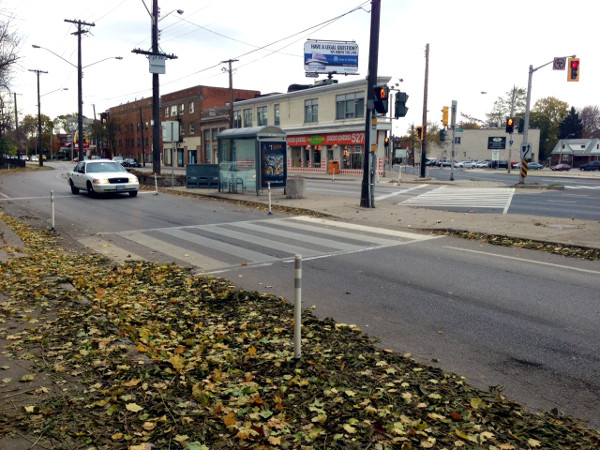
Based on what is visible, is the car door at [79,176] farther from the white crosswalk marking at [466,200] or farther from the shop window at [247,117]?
the shop window at [247,117]

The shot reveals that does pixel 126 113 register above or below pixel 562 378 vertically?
above

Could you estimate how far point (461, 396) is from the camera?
4078mm

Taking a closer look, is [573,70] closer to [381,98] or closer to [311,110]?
[381,98]

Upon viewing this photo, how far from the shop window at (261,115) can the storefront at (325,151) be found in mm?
6276

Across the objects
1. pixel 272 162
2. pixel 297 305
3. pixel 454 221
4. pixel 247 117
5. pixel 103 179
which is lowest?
pixel 454 221

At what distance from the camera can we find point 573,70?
86.2ft

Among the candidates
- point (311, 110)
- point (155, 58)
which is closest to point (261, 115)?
point (311, 110)

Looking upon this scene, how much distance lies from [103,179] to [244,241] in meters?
13.0

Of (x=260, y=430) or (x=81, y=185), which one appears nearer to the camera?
(x=260, y=430)

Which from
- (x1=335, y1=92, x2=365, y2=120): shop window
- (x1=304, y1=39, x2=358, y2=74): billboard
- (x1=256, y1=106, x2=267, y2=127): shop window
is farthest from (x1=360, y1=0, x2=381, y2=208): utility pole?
(x1=256, y1=106, x2=267, y2=127): shop window

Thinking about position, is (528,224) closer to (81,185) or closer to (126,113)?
(81,185)

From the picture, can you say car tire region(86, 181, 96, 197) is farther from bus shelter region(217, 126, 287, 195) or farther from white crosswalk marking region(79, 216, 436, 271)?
white crosswalk marking region(79, 216, 436, 271)

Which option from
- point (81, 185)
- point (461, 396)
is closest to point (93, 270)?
point (461, 396)

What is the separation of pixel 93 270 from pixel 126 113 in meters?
93.4
